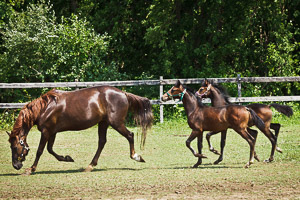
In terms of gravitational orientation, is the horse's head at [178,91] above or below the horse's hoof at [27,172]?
above

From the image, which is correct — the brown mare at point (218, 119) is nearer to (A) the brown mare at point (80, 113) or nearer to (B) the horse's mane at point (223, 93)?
(A) the brown mare at point (80, 113)

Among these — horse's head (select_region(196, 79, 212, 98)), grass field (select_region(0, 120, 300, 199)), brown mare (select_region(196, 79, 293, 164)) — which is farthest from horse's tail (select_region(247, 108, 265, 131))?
horse's head (select_region(196, 79, 212, 98))

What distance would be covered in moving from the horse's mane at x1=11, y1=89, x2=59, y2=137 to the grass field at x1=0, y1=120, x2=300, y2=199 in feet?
3.00

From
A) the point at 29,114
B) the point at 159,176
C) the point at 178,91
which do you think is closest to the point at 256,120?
the point at 178,91

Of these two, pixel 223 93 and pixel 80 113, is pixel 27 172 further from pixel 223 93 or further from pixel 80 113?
pixel 223 93

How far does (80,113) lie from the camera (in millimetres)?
10578

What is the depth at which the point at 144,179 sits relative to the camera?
917 cm

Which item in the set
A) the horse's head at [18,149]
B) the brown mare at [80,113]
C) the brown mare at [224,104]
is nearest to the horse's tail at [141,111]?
the brown mare at [80,113]

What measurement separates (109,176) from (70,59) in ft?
41.1

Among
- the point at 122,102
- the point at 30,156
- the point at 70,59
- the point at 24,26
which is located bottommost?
the point at 30,156

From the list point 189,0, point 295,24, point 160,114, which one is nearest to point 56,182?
point 160,114

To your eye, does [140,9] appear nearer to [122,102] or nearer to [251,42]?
[251,42]

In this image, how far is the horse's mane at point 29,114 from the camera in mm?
10074

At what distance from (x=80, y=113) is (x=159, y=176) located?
221 cm
